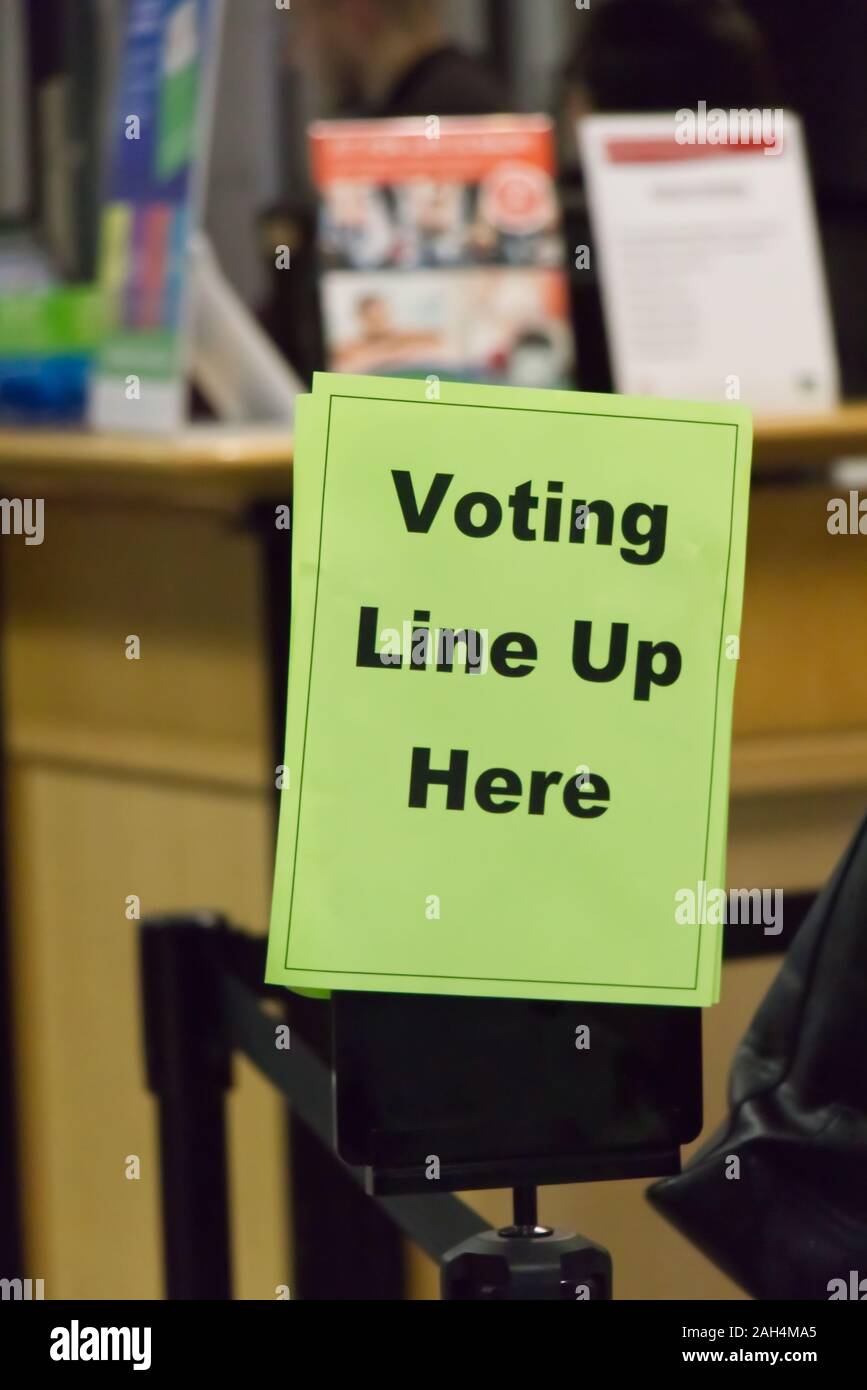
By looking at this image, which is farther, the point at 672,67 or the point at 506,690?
the point at 672,67

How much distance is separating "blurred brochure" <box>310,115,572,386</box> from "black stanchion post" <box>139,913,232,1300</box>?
1174mm

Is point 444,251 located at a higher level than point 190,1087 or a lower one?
higher

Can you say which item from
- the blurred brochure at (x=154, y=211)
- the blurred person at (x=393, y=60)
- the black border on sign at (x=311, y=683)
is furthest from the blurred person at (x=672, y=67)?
the black border on sign at (x=311, y=683)

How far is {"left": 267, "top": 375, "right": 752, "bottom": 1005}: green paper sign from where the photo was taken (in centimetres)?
54

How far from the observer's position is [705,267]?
2.06 m

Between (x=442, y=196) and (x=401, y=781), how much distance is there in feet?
5.28

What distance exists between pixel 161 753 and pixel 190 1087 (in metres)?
1.16

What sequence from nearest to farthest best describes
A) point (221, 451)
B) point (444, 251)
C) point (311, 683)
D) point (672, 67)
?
point (311, 683) < point (221, 451) < point (444, 251) < point (672, 67)

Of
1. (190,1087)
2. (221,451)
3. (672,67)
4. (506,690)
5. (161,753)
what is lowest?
(190,1087)

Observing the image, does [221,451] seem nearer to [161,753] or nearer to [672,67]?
[161,753]

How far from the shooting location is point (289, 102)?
13.3 feet

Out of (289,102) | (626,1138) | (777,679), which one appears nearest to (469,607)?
(626,1138)

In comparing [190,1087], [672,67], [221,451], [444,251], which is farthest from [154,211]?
[190,1087]

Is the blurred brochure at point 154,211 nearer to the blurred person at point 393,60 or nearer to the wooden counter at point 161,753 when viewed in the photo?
the wooden counter at point 161,753
